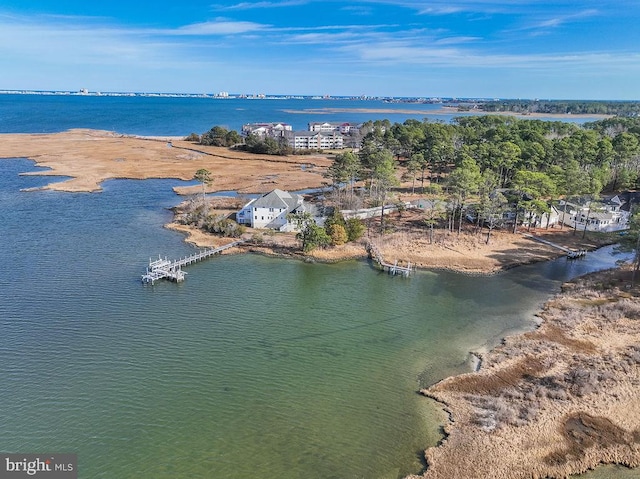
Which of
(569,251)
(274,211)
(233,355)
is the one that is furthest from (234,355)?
(569,251)

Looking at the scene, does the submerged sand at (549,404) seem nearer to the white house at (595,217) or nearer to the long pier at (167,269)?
the long pier at (167,269)

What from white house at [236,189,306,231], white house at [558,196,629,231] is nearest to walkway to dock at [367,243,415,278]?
white house at [236,189,306,231]

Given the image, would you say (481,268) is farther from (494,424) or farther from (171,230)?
(171,230)

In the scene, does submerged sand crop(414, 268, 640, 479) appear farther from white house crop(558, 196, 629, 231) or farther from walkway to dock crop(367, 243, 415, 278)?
white house crop(558, 196, 629, 231)

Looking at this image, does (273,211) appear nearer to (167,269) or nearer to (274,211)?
(274,211)

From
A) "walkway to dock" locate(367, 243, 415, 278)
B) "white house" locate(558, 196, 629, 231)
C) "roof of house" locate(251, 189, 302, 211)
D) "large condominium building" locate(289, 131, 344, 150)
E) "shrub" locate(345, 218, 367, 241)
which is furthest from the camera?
"large condominium building" locate(289, 131, 344, 150)

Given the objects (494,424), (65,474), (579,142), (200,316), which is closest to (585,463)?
(494,424)
